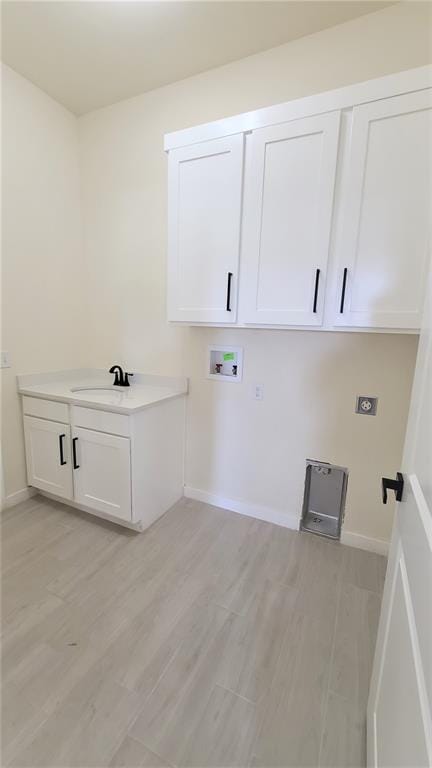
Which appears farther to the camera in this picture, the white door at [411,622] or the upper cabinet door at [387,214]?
the upper cabinet door at [387,214]

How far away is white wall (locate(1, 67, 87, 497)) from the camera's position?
6.82 feet

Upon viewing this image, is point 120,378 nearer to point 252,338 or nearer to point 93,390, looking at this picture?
point 93,390

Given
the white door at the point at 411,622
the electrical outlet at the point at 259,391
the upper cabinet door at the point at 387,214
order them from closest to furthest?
the white door at the point at 411,622 → the upper cabinet door at the point at 387,214 → the electrical outlet at the point at 259,391

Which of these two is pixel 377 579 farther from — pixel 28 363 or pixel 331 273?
pixel 28 363

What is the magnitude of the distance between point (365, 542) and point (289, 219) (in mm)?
1900

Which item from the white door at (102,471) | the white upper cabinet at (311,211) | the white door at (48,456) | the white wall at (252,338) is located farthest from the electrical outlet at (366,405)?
the white door at (48,456)

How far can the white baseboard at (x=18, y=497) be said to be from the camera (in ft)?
7.38

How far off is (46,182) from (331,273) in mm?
2168

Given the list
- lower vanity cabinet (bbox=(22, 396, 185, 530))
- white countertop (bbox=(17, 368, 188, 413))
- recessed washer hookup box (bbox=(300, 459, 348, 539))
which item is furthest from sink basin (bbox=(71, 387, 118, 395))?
recessed washer hookup box (bbox=(300, 459, 348, 539))

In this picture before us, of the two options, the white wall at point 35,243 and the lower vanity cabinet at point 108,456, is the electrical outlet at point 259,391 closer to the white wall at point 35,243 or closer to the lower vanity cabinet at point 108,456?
the lower vanity cabinet at point 108,456

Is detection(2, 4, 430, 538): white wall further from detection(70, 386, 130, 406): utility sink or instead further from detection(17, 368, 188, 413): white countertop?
detection(70, 386, 130, 406): utility sink

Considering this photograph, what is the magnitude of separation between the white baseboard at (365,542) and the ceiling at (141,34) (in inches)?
110

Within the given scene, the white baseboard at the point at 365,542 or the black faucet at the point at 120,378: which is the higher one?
the black faucet at the point at 120,378

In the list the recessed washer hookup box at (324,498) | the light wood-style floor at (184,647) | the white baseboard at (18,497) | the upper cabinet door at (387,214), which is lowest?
the light wood-style floor at (184,647)
